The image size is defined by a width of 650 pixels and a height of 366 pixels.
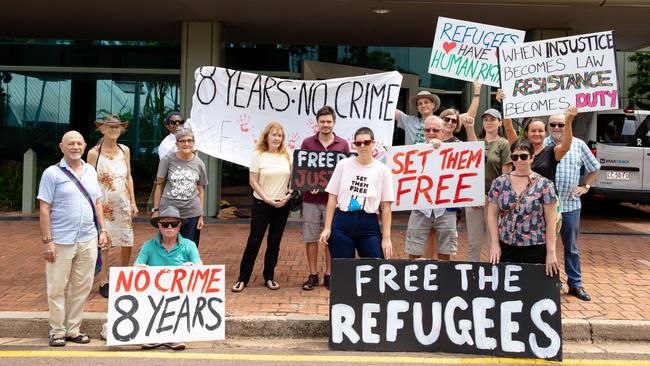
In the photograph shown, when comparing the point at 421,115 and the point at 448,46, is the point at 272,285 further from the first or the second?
the point at 448,46

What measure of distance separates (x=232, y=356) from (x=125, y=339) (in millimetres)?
815

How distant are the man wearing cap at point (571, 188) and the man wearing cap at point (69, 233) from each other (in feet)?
13.7

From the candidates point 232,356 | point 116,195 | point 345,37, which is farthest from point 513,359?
point 345,37

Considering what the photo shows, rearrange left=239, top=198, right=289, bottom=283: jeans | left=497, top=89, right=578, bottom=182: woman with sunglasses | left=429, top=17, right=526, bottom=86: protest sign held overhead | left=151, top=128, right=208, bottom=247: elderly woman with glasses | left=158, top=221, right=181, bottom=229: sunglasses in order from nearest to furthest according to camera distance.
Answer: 1. left=158, top=221, right=181, bottom=229: sunglasses
2. left=497, top=89, right=578, bottom=182: woman with sunglasses
3. left=151, top=128, right=208, bottom=247: elderly woman with glasses
4. left=239, top=198, right=289, bottom=283: jeans
5. left=429, top=17, right=526, bottom=86: protest sign held overhead

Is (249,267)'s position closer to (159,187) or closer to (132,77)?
(159,187)

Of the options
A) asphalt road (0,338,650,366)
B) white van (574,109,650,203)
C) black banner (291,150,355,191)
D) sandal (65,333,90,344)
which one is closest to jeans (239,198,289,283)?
black banner (291,150,355,191)

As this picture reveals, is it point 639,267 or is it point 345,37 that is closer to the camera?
point 639,267

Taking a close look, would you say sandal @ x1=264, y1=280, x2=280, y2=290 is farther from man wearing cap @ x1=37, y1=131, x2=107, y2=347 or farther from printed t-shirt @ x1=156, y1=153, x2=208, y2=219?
man wearing cap @ x1=37, y1=131, x2=107, y2=347

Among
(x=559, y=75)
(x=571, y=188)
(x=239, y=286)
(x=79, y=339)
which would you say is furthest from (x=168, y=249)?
(x=559, y=75)

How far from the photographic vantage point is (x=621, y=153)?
12.2 m

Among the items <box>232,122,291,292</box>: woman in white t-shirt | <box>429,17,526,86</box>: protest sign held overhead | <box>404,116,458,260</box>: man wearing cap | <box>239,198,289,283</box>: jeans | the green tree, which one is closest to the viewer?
<box>404,116,458,260</box>: man wearing cap

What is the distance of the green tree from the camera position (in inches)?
745

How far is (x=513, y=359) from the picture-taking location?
4.70 meters

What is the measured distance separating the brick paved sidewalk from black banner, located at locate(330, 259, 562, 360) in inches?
28.5
